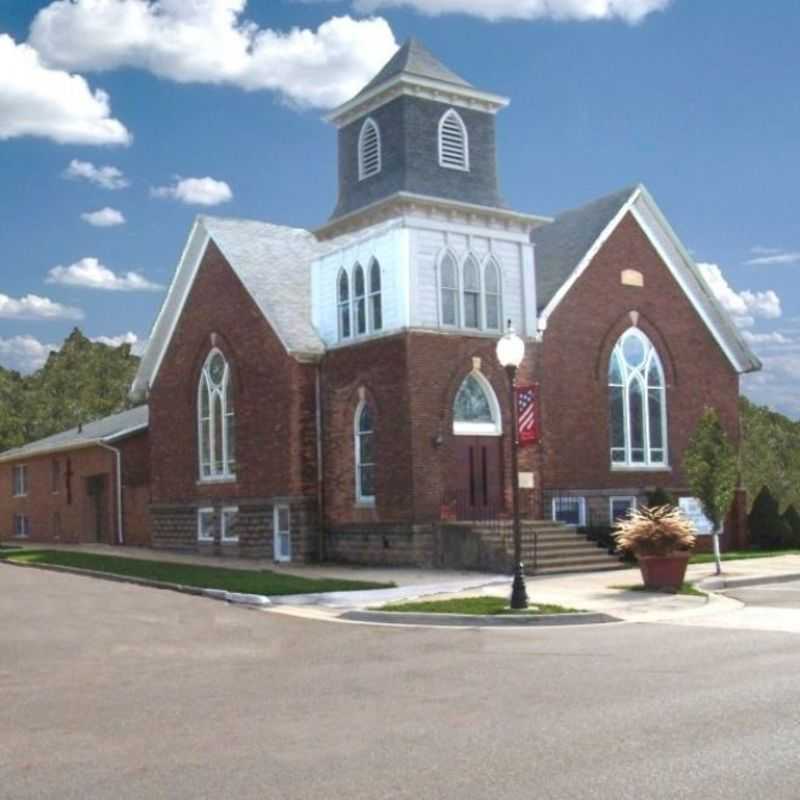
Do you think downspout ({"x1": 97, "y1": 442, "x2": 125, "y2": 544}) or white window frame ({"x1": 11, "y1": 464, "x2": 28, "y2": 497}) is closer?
downspout ({"x1": 97, "y1": 442, "x2": 125, "y2": 544})

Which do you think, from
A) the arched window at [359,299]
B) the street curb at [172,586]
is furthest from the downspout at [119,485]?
the arched window at [359,299]

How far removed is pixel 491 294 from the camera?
28.1m

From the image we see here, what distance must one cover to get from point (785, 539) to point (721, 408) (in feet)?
13.1

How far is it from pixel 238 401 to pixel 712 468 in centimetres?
1336

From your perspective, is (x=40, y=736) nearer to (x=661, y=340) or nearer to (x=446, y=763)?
(x=446, y=763)

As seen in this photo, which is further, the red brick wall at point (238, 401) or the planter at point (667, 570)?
the red brick wall at point (238, 401)

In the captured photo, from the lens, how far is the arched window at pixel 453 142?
2797 centimetres

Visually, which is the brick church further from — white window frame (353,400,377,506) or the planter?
the planter

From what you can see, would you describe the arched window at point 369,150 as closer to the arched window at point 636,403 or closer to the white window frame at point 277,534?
the arched window at point 636,403

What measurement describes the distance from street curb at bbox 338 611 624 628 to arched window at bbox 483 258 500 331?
1171cm

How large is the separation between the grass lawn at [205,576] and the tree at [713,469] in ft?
21.5

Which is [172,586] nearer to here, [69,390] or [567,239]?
[567,239]

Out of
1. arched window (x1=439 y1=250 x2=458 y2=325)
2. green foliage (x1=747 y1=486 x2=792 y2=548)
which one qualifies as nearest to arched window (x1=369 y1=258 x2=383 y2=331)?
arched window (x1=439 y1=250 x2=458 y2=325)

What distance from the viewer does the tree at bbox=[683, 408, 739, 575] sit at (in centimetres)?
2348
